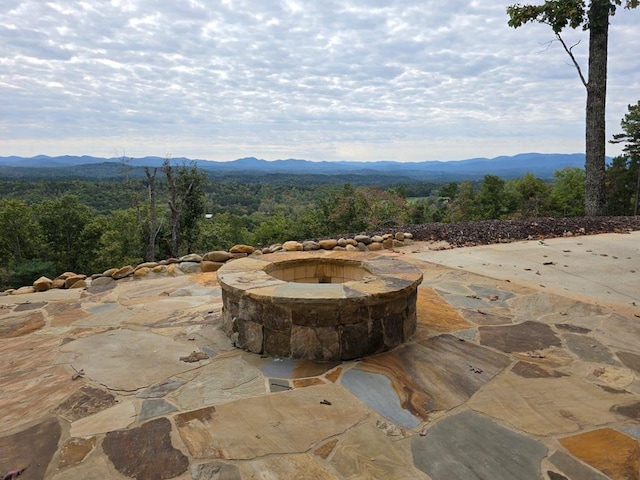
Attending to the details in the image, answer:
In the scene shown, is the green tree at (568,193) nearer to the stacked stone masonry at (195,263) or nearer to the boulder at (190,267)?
the stacked stone masonry at (195,263)

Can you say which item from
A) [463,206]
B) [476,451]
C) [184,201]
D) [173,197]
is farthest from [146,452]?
[463,206]

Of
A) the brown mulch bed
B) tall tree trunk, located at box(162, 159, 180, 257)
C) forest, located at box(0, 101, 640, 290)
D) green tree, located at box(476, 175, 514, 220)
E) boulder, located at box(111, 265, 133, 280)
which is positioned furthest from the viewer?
green tree, located at box(476, 175, 514, 220)

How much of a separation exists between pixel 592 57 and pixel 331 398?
10.9 meters

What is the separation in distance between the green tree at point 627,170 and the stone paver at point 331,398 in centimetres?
2582

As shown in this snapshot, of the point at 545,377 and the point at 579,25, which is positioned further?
the point at 579,25

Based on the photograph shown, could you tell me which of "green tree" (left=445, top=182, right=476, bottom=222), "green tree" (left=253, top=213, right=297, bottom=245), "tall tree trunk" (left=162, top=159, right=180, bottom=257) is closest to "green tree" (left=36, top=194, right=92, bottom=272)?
"tall tree trunk" (left=162, top=159, right=180, bottom=257)

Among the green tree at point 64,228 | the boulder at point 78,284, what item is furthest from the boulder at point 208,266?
the green tree at point 64,228

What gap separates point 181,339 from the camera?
9.98 feet

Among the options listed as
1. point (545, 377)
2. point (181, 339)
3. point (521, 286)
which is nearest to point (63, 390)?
point (181, 339)

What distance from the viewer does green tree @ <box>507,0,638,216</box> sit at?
29.3ft

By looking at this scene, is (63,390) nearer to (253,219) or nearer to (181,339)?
(181,339)

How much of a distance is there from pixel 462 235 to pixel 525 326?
13.7 feet

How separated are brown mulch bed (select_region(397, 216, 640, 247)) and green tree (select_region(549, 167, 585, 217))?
2576 centimetres

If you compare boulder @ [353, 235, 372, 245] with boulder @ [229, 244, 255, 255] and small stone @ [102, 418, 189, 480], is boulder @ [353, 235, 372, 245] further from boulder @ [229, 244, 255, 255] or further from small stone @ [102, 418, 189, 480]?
small stone @ [102, 418, 189, 480]
